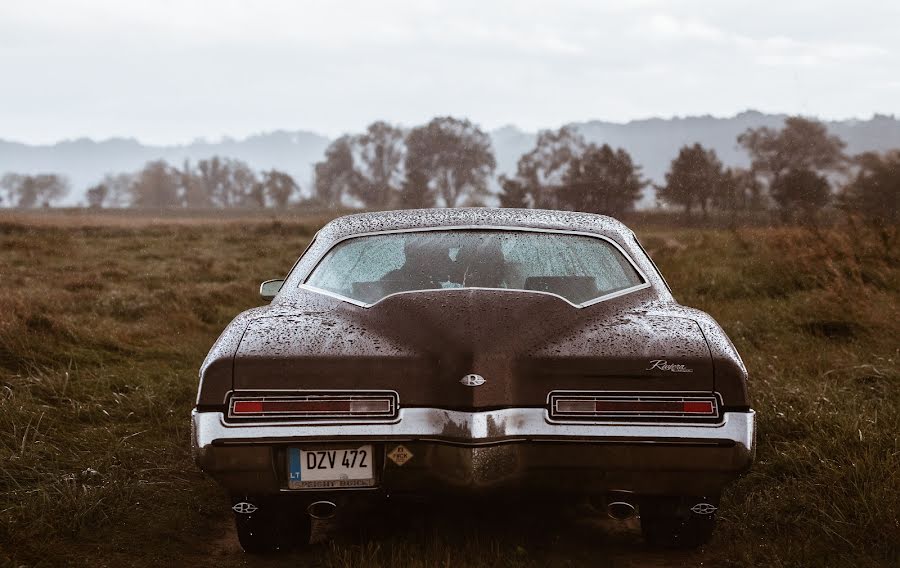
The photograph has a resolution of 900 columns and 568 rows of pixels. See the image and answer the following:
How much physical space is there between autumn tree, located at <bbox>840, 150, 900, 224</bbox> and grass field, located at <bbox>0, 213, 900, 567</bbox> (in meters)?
7.47

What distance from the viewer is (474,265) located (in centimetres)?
340

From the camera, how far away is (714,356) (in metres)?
2.78

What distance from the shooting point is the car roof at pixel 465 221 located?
3.71 m

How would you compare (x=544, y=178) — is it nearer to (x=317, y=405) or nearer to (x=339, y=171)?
(x=339, y=171)

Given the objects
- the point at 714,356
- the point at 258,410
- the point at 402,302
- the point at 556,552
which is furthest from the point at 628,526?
the point at 258,410

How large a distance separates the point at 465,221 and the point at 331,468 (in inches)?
55.8

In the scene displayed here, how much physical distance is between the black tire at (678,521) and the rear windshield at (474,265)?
83 centimetres

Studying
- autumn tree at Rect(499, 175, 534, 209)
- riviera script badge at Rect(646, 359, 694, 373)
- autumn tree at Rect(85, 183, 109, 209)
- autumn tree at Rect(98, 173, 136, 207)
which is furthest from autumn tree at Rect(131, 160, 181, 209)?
riviera script badge at Rect(646, 359, 694, 373)

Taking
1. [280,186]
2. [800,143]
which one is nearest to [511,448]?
[800,143]

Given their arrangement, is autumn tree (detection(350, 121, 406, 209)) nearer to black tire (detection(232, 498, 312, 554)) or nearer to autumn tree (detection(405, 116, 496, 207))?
autumn tree (detection(405, 116, 496, 207))

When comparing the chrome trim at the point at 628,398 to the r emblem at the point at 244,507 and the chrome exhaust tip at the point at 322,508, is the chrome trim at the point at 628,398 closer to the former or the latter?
the chrome exhaust tip at the point at 322,508

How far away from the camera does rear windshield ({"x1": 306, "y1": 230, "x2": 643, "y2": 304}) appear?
3312 millimetres

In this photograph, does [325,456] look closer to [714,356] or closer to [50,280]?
[714,356]

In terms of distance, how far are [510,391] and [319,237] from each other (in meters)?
1.54
